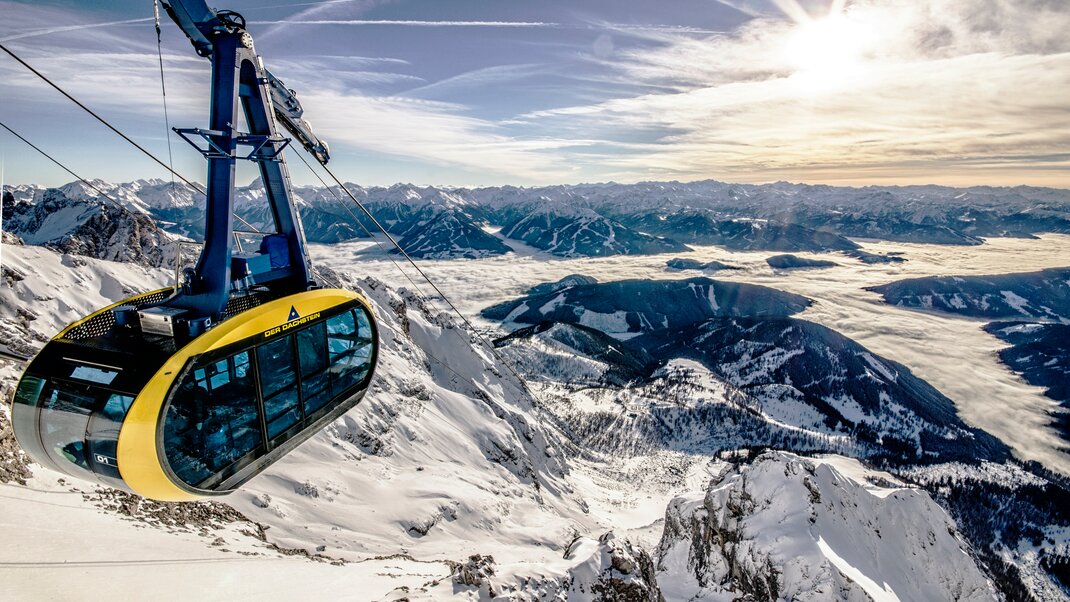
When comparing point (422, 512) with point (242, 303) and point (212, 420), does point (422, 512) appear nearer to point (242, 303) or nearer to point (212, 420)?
point (212, 420)

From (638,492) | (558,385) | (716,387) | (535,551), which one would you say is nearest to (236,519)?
(535,551)

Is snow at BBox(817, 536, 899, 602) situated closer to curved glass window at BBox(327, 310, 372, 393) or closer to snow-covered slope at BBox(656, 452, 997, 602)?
snow-covered slope at BBox(656, 452, 997, 602)

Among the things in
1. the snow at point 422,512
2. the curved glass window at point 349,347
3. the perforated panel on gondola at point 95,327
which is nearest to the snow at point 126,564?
the snow at point 422,512

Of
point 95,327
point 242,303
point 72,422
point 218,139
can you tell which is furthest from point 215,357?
point 218,139

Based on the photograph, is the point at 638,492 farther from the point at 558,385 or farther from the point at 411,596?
the point at 411,596

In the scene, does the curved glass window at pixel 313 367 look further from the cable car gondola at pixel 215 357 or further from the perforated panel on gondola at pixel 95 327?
the perforated panel on gondola at pixel 95 327

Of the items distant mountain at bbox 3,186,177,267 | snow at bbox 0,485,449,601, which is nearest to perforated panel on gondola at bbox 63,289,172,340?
snow at bbox 0,485,449,601
